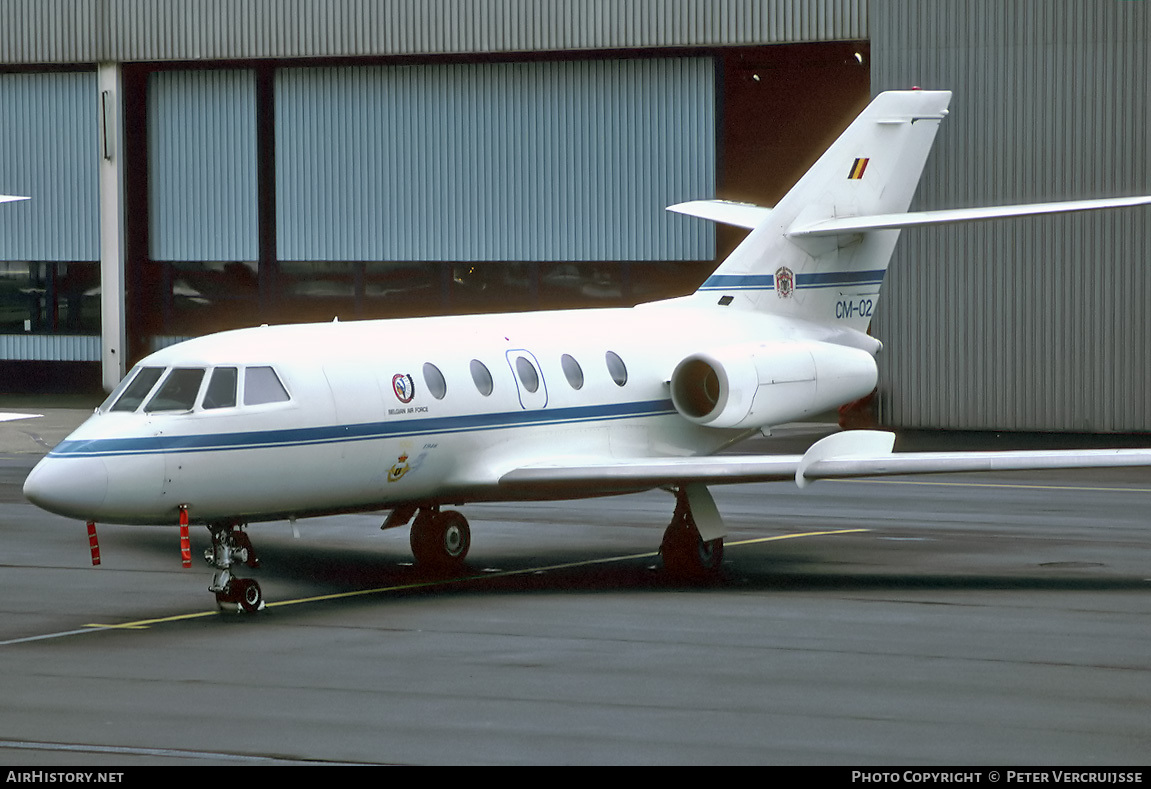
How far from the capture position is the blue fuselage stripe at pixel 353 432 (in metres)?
16.2

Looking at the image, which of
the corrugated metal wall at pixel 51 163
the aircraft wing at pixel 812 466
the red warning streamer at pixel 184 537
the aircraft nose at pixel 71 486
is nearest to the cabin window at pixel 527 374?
the aircraft wing at pixel 812 466

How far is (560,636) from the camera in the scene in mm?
15812

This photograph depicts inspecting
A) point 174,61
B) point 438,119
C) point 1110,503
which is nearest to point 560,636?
point 1110,503

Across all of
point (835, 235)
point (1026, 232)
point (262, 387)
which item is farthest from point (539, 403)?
point (1026, 232)

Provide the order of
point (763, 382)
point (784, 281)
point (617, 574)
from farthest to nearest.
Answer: point (784, 281)
point (763, 382)
point (617, 574)

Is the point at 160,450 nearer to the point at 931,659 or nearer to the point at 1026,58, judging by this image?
the point at 931,659

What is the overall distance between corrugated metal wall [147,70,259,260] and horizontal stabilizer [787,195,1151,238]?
2079 cm

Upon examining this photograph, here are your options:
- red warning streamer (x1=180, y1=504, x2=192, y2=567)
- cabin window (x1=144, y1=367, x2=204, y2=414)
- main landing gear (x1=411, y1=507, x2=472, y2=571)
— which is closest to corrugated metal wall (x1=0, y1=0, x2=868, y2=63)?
main landing gear (x1=411, y1=507, x2=472, y2=571)

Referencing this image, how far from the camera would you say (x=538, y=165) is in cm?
3847

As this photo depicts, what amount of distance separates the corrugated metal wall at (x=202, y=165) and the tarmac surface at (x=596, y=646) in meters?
17.2

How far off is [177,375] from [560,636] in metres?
4.19

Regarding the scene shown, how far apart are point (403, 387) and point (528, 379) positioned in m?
1.67

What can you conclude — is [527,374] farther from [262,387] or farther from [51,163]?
[51,163]

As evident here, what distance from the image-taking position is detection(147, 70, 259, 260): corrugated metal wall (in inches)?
1593
